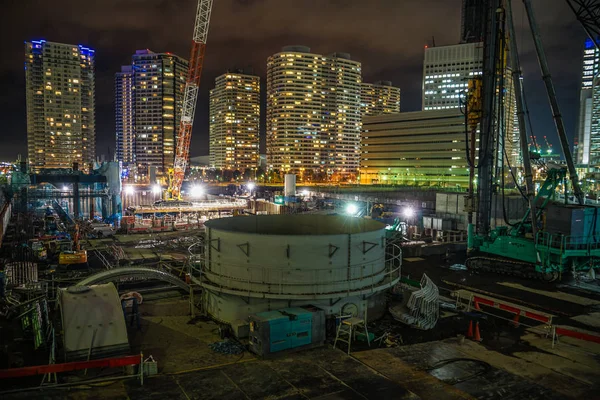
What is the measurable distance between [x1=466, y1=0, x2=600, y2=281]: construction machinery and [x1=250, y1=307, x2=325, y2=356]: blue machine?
55.1 ft

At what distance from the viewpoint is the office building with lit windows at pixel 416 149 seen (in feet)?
455

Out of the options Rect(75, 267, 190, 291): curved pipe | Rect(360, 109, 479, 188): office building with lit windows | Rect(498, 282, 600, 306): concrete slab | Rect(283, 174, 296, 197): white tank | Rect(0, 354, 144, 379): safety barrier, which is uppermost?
Rect(360, 109, 479, 188): office building with lit windows

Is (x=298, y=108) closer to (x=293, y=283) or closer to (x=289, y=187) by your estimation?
(x=289, y=187)

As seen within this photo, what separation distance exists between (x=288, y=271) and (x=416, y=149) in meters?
142

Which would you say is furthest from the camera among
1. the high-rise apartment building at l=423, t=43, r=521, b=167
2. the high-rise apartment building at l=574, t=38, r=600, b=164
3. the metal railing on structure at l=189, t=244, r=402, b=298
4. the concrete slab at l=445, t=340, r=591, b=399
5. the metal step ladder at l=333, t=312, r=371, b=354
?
the high-rise apartment building at l=423, t=43, r=521, b=167

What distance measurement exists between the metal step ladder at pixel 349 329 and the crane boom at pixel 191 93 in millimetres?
68040

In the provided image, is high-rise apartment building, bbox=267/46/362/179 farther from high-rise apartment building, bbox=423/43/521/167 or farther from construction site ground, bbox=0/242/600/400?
construction site ground, bbox=0/242/600/400

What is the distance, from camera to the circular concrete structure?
1525 cm

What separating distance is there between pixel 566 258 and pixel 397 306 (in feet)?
41.9

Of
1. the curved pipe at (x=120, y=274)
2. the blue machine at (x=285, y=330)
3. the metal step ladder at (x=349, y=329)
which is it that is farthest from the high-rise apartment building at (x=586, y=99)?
the curved pipe at (x=120, y=274)

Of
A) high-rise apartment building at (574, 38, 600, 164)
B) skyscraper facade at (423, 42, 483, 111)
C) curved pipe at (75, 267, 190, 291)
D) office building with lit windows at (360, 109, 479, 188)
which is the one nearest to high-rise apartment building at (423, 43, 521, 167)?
skyscraper facade at (423, 42, 483, 111)

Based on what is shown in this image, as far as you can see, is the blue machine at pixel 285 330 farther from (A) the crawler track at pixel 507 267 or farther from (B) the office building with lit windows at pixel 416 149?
(B) the office building with lit windows at pixel 416 149

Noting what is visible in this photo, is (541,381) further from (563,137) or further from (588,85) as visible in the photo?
(588,85)

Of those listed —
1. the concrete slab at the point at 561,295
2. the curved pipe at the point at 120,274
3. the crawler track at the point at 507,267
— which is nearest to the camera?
the curved pipe at the point at 120,274
